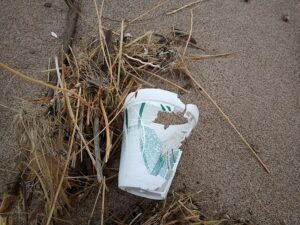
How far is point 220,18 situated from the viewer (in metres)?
1.71

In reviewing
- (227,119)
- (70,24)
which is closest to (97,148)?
(227,119)

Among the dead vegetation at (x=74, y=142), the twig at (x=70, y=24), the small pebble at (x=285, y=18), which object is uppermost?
the small pebble at (x=285, y=18)

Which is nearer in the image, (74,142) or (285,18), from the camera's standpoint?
(74,142)

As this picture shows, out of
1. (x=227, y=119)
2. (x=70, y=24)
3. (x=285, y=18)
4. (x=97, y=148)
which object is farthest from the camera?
(x=285, y=18)

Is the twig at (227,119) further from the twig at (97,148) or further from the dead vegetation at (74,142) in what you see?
the twig at (97,148)

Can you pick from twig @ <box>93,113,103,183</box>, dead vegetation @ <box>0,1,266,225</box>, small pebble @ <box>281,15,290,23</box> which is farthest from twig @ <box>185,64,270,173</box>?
small pebble @ <box>281,15,290,23</box>

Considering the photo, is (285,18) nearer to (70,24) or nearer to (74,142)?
(70,24)

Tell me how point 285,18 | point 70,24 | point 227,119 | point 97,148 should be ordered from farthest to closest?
point 285,18 → point 70,24 → point 227,119 → point 97,148

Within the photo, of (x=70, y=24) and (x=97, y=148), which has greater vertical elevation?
(x=70, y=24)

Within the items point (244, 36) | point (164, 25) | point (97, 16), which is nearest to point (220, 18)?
point (244, 36)

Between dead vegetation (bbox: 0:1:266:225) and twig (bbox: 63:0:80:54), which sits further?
twig (bbox: 63:0:80:54)

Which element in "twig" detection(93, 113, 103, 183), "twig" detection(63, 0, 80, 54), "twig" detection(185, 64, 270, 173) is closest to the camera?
"twig" detection(93, 113, 103, 183)

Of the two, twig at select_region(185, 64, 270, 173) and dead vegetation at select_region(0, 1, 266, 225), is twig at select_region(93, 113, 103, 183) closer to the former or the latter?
dead vegetation at select_region(0, 1, 266, 225)

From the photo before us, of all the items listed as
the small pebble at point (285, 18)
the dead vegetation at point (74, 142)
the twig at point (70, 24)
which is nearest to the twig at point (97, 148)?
the dead vegetation at point (74, 142)
